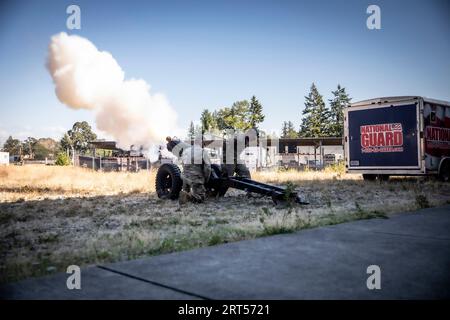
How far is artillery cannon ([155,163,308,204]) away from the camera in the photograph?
306 inches

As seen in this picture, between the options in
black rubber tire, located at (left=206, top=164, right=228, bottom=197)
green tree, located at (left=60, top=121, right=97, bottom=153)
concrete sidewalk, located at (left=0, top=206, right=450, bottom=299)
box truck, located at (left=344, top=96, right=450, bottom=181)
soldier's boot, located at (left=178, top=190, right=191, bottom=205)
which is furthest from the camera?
green tree, located at (left=60, top=121, right=97, bottom=153)

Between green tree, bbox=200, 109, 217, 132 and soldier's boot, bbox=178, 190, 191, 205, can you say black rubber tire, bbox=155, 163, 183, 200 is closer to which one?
soldier's boot, bbox=178, 190, 191, 205

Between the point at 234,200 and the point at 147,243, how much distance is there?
16.1 feet

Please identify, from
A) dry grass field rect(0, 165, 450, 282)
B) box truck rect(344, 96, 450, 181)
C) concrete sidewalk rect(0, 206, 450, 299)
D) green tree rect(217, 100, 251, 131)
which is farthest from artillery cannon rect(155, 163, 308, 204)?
green tree rect(217, 100, 251, 131)

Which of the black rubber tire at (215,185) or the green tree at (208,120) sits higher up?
the green tree at (208,120)

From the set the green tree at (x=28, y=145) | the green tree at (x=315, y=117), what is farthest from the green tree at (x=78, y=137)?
the green tree at (x=315, y=117)

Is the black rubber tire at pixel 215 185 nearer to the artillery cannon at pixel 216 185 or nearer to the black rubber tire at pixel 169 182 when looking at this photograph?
the artillery cannon at pixel 216 185

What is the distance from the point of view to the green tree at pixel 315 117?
7945 cm

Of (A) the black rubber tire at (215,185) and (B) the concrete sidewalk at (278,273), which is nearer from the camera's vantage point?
(B) the concrete sidewalk at (278,273)

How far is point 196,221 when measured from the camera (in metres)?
5.66

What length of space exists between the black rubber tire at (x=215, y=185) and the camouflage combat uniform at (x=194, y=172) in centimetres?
60

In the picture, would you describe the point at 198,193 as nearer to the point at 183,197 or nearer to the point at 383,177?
the point at 183,197

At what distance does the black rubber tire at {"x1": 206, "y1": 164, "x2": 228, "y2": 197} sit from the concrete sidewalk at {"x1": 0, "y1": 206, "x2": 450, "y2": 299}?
4.98 m
